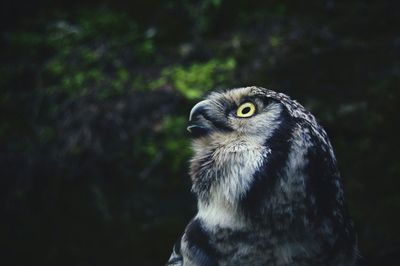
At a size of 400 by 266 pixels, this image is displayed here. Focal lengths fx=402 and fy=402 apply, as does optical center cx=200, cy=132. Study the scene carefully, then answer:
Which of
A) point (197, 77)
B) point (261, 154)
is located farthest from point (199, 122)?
point (197, 77)

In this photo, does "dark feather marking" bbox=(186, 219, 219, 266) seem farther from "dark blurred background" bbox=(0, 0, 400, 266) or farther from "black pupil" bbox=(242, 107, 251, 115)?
"dark blurred background" bbox=(0, 0, 400, 266)

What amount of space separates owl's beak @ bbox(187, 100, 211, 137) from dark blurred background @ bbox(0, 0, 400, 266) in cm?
146

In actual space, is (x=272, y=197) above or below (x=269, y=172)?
below

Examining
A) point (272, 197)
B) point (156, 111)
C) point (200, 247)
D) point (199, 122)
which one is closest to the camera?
point (272, 197)

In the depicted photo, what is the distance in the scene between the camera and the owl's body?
168 centimetres

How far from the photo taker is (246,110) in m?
1.87

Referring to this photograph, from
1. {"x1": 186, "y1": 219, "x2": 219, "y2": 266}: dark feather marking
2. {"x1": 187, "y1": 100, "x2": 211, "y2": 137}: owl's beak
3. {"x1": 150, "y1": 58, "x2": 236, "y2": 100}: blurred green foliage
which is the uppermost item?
{"x1": 150, "y1": 58, "x2": 236, "y2": 100}: blurred green foliage

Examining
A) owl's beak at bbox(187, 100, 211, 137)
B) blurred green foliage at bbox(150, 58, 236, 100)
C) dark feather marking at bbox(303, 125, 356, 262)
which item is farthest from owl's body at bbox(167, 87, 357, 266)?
blurred green foliage at bbox(150, 58, 236, 100)

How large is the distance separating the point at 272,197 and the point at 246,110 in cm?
43

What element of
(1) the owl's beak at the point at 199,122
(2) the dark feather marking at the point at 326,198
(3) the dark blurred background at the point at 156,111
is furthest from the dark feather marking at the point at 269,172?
(3) the dark blurred background at the point at 156,111

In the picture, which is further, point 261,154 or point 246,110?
point 246,110

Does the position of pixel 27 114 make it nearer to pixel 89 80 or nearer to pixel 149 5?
pixel 89 80

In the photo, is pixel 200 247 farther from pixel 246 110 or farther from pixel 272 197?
pixel 246 110

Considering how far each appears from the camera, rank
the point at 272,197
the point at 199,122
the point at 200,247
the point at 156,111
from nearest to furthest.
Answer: the point at 272,197, the point at 200,247, the point at 199,122, the point at 156,111
